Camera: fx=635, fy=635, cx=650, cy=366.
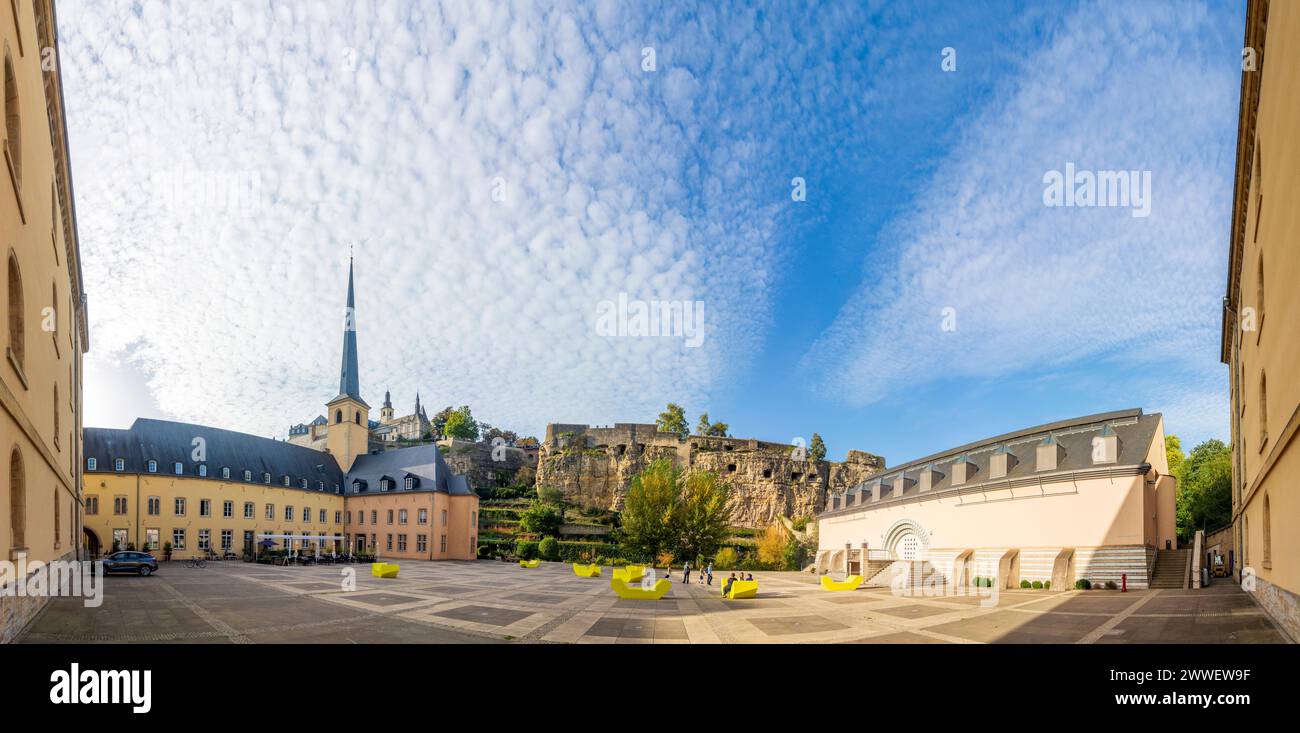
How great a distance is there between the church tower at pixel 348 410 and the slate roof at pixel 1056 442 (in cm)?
4915

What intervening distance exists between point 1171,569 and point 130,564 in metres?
46.3

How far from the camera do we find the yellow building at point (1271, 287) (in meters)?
10.1

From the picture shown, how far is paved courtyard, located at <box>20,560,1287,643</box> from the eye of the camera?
13.1 meters

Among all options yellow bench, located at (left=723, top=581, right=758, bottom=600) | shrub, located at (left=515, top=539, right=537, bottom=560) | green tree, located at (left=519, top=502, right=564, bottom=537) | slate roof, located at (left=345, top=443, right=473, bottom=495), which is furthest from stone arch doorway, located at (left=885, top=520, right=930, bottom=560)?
slate roof, located at (left=345, top=443, right=473, bottom=495)

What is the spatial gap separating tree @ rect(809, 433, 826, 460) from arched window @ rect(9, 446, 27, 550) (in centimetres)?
7629

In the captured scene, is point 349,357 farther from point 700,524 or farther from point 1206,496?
point 1206,496

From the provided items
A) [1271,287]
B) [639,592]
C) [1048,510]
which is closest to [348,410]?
[639,592]

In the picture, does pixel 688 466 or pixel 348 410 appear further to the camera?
pixel 688 466

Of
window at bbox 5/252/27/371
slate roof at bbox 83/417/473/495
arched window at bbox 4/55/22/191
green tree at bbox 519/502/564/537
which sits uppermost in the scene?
arched window at bbox 4/55/22/191

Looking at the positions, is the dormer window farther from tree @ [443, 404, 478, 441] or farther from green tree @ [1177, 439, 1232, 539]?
tree @ [443, 404, 478, 441]

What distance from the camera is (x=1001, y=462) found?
3250 cm

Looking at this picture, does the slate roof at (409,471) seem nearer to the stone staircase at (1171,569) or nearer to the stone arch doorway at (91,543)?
the stone arch doorway at (91,543)
